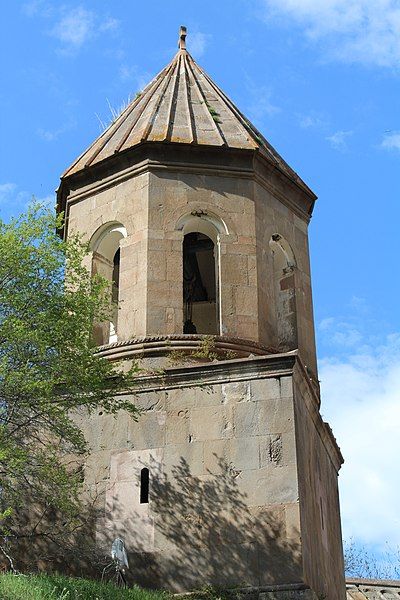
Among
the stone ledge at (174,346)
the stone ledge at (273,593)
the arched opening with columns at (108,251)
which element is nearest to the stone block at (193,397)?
the stone ledge at (174,346)

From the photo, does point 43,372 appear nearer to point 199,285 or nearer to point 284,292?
point 284,292

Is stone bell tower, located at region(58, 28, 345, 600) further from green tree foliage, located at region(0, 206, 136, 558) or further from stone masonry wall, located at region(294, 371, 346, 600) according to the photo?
green tree foliage, located at region(0, 206, 136, 558)

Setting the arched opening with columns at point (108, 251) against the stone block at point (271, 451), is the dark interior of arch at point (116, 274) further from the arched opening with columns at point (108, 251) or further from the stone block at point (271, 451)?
the stone block at point (271, 451)

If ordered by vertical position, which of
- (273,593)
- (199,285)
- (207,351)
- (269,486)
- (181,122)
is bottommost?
(273,593)

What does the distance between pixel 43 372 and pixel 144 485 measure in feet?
5.27

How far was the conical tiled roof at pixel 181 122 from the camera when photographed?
11.4 metres

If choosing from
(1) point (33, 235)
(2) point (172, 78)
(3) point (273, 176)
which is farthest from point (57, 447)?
(2) point (172, 78)

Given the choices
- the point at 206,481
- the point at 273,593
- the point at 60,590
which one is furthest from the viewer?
the point at 206,481

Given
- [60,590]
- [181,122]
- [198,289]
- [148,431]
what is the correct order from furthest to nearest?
[198,289] → [181,122] → [148,431] → [60,590]

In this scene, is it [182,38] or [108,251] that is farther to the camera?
[182,38]

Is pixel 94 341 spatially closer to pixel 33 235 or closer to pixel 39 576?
pixel 33 235

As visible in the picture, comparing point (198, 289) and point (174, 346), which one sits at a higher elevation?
point (198, 289)

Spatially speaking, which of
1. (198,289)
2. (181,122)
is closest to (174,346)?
(198,289)

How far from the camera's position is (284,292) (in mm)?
11406
